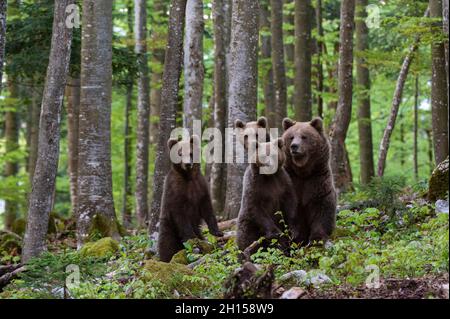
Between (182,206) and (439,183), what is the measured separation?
404 centimetres

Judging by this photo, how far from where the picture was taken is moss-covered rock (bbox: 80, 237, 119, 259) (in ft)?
36.2

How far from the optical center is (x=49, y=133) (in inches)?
396

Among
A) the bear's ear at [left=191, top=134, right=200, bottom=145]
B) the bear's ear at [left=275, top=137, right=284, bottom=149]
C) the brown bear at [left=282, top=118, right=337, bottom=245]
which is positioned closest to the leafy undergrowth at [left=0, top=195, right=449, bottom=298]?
the brown bear at [left=282, top=118, right=337, bottom=245]

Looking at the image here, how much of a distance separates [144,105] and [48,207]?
1063cm

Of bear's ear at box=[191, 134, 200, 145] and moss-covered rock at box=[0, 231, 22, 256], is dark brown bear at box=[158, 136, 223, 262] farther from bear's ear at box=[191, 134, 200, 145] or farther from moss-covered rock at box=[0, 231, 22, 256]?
moss-covered rock at box=[0, 231, 22, 256]

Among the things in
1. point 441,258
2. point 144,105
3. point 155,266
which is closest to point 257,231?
point 155,266

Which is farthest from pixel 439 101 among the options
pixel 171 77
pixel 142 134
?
pixel 142 134

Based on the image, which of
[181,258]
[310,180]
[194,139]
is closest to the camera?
[310,180]

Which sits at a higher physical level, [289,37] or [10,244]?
[289,37]

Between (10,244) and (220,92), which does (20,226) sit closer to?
(10,244)

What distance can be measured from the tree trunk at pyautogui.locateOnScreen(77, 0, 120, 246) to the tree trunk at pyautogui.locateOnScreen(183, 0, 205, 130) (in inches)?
78.9

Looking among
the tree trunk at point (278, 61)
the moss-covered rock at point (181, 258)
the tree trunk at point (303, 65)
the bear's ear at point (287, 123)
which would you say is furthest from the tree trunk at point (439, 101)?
the moss-covered rock at point (181, 258)

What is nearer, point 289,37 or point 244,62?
point 244,62
